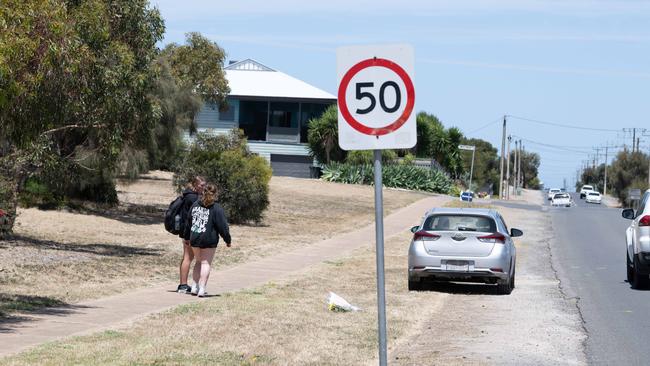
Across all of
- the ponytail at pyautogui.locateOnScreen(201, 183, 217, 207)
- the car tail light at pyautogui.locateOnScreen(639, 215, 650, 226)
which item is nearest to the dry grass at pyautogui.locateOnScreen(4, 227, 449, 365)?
the ponytail at pyautogui.locateOnScreen(201, 183, 217, 207)

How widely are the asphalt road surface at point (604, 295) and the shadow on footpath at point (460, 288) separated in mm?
1384

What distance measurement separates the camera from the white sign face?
23.9 feet

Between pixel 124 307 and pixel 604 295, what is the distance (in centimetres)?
862

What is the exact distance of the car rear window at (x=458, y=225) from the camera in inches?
753

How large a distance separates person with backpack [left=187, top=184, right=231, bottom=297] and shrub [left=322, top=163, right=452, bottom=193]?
46321 millimetres

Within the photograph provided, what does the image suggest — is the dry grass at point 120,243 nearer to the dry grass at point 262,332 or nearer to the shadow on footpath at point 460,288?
the dry grass at point 262,332

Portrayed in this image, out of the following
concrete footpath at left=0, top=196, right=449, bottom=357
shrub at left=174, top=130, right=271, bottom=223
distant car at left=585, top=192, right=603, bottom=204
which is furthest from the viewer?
distant car at left=585, top=192, right=603, bottom=204

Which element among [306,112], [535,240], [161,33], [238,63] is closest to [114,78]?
[161,33]

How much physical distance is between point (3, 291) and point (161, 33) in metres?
11.1

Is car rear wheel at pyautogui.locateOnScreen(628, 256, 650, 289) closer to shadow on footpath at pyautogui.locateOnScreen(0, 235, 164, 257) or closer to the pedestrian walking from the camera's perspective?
the pedestrian walking

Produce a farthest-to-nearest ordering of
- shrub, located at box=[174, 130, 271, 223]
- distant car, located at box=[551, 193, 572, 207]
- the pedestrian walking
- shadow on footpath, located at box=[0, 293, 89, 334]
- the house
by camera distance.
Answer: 1. distant car, located at box=[551, 193, 572, 207]
2. the house
3. shrub, located at box=[174, 130, 271, 223]
4. the pedestrian walking
5. shadow on footpath, located at box=[0, 293, 89, 334]

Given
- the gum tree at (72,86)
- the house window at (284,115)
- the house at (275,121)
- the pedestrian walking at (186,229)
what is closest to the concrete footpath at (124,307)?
the pedestrian walking at (186,229)

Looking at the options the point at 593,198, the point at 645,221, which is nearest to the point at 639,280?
the point at 645,221

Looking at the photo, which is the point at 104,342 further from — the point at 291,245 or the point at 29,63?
the point at 291,245
